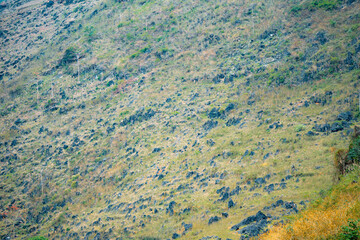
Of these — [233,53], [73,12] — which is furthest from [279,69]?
[73,12]

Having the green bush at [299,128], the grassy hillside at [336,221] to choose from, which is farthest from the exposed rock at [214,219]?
the green bush at [299,128]

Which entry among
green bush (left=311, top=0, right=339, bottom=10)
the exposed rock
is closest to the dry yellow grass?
the exposed rock

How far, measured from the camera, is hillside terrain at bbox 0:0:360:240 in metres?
22.0

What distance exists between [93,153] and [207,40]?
28.2 m

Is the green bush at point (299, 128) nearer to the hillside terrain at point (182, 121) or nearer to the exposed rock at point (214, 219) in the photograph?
the hillside terrain at point (182, 121)

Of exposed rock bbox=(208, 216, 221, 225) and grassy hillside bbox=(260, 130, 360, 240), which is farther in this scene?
exposed rock bbox=(208, 216, 221, 225)

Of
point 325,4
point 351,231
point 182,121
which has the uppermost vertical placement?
point 351,231

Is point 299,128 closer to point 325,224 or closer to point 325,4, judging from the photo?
point 325,224

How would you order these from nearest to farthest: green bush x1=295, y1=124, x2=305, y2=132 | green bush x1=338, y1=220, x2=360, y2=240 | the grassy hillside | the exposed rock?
green bush x1=338, y1=220, x2=360, y2=240 → the grassy hillside → the exposed rock → green bush x1=295, y1=124, x2=305, y2=132

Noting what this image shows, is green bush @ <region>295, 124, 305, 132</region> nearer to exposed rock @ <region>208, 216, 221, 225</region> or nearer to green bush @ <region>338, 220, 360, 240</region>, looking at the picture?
exposed rock @ <region>208, 216, 221, 225</region>

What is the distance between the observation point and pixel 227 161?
26.1m

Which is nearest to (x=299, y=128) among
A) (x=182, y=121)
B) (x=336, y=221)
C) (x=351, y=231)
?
(x=182, y=121)

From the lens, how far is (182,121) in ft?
117

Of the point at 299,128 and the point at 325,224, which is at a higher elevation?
the point at 325,224
